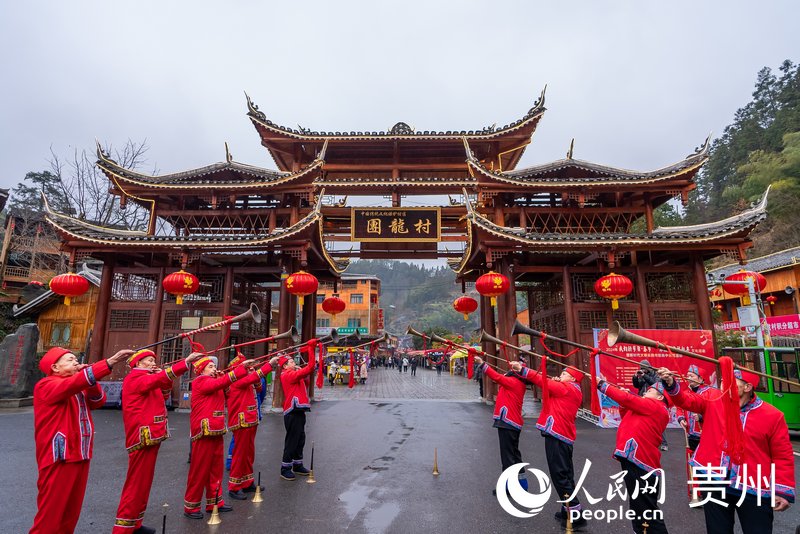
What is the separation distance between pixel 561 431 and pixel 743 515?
66.4 inches

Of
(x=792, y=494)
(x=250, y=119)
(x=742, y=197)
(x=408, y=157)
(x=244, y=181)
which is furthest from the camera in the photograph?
(x=742, y=197)

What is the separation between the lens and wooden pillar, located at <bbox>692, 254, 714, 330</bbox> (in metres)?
11.3

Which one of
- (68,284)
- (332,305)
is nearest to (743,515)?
(332,305)

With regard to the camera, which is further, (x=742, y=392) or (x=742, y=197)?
(x=742, y=197)

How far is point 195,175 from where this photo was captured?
14180 mm

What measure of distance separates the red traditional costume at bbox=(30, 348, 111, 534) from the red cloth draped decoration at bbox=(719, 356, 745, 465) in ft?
16.6

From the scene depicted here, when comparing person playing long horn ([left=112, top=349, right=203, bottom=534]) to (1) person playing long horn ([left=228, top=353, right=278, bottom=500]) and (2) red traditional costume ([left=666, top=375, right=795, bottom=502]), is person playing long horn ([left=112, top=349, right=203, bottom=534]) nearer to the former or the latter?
(1) person playing long horn ([left=228, top=353, right=278, bottom=500])

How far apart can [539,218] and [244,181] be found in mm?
10198

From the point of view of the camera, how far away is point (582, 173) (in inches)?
555

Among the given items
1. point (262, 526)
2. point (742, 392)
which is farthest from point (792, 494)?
point (262, 526)

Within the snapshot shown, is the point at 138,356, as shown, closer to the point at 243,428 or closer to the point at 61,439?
the point at 61,439

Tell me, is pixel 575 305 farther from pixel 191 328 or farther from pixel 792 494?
pixel 191 328

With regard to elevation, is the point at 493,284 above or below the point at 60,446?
above

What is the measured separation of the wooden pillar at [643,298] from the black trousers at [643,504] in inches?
343
